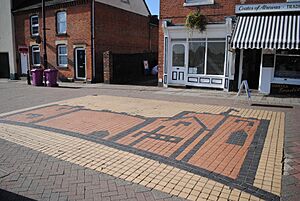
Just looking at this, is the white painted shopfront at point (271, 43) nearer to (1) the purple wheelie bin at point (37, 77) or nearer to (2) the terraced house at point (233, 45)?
(2) the terraced house at point (233, 45)

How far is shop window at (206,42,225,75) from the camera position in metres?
14.7

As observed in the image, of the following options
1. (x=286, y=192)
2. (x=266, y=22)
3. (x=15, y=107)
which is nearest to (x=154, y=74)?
(x=266, y=22)

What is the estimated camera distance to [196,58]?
15.6 meters

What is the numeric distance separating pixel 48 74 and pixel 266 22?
13.8 m

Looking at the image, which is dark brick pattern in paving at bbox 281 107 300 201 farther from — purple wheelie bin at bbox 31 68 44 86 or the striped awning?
purple wheelie bin at bbox 31 68 44 86

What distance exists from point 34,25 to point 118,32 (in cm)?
747

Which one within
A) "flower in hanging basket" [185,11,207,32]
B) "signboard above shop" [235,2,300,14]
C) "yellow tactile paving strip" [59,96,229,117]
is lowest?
"yellow tactile paving strip" [59,96,229,117]

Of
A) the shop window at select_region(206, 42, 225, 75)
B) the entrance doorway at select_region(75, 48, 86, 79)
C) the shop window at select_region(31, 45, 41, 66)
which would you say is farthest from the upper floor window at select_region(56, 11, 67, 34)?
the shop window at select_region(206, 42, 225, 75)

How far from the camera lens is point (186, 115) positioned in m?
8.82

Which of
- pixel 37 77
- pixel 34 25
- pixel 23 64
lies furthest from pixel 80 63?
pixel 23 64

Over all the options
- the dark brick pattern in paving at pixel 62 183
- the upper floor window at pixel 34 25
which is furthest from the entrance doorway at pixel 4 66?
the dark brick pattern in paving at pixel 62 183

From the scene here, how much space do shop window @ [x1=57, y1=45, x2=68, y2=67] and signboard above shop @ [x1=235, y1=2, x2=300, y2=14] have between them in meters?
13.4

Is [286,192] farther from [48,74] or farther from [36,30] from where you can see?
[36,30]

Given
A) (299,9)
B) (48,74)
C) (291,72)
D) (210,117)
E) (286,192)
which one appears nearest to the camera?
(286,192)
